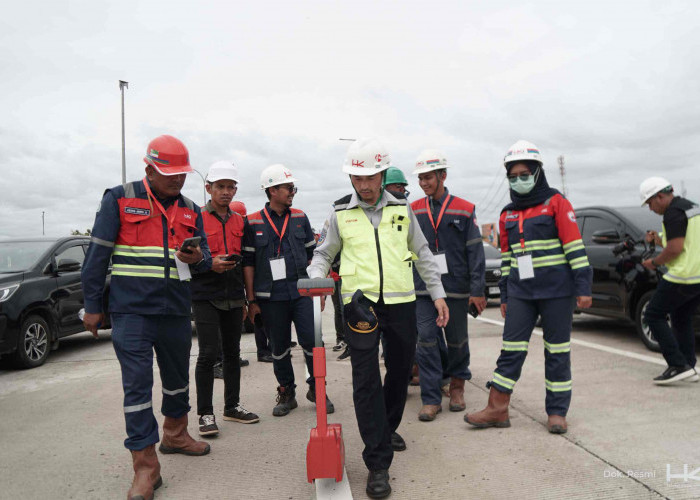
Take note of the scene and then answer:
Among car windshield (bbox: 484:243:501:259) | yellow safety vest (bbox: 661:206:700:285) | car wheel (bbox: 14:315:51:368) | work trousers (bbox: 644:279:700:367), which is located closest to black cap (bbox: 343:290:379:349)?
work trousers (bbox: 644:279:700:367)

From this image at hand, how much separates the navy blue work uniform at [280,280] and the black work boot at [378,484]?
177 centimetres

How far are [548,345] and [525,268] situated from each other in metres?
0.61

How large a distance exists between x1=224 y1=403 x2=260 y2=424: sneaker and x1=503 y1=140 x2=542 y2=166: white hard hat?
113 inches

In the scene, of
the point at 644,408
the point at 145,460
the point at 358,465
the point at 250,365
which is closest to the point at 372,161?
the point at 358,465

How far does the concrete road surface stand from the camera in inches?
124

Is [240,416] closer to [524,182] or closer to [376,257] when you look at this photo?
[376,257]

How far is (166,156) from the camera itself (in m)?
3.38

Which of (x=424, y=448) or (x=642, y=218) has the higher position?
(x=642, y=218)

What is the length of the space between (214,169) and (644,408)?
398 centimetres

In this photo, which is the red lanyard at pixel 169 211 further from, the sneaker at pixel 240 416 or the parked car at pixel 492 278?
the parked car at pixel 492 278

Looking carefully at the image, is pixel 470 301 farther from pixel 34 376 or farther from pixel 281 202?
pixel 34 376

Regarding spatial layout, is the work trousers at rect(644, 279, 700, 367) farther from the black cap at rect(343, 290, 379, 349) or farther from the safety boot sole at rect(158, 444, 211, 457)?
the safety boot sole at rect(158, 444, 211, 457)

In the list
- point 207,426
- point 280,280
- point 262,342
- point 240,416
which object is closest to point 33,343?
point 262,342

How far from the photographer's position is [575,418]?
4266 millimetres
